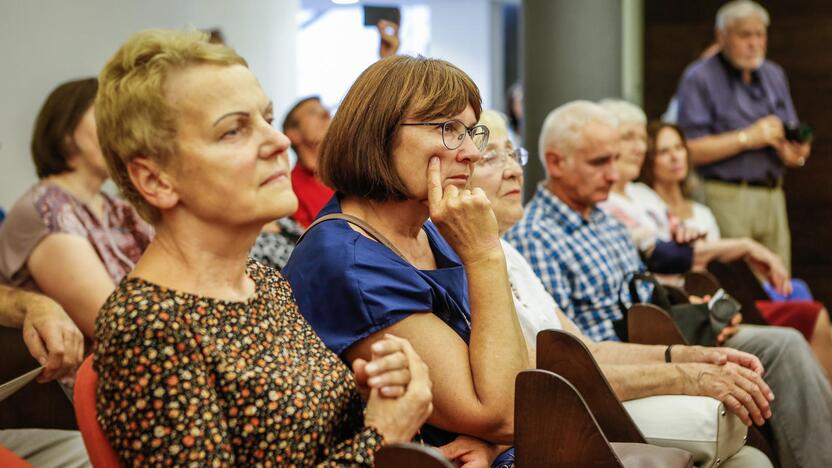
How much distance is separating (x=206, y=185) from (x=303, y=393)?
34 cm

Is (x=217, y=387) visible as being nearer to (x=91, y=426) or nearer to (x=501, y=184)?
(x=91, y=426)

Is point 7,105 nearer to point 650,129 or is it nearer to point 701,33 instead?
point 650,129

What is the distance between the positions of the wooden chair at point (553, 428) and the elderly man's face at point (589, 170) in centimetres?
174

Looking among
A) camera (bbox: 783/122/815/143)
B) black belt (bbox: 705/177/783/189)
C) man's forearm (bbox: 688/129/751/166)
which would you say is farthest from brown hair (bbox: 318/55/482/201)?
black belt (bbox: 705/177/783/189)

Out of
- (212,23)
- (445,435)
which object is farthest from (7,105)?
(445,435)

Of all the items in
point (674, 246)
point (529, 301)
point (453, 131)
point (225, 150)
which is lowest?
point (674, 246)

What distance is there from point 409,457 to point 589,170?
214 cm

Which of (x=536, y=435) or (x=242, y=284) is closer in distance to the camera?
(x=242, y=284)

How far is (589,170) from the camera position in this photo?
10.7ft

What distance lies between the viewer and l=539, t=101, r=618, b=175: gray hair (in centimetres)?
334

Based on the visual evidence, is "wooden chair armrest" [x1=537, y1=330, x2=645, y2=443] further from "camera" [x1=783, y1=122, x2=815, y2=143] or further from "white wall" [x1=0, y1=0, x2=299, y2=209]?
"camera" [x1=783, y1=122, x2=815, y2=143]

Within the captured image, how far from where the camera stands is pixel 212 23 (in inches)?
230

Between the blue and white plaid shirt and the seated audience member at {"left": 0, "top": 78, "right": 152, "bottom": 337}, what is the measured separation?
123 cm

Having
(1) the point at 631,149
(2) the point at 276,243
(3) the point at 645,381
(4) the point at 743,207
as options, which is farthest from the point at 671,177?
(3) the point at 645,381
